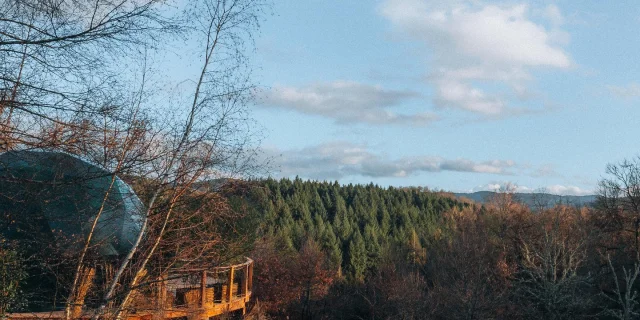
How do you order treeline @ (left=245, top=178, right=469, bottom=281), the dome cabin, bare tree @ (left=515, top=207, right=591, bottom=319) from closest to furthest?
the dome cabin → bare tree @ (left=515, top=207, right=591, bottom=319) → treeline @ (left=245, top=178, right=469, bottom=281)

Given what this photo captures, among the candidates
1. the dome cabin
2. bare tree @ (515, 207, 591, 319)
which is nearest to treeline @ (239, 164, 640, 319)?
bare tree @ (515, 207, 591, 319)

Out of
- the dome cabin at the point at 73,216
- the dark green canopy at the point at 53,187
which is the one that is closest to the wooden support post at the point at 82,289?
the dome cabin at the point at 73,216

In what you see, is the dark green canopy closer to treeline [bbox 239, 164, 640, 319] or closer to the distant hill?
treeline [bbox 239, 164, 640, 319]

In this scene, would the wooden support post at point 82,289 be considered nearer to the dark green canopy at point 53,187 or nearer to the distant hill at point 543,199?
the dark green canopy at point 53,187

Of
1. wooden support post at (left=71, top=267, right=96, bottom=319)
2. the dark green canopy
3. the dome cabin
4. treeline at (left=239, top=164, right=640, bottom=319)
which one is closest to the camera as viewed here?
the dark green canopy

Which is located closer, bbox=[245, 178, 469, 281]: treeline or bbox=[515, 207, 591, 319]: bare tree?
bbox=[515, 207, 591, 319]: bare tree

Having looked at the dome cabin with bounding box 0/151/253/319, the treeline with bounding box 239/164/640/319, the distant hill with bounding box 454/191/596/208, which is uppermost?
the distant hill with bounding box 454/191/596/208

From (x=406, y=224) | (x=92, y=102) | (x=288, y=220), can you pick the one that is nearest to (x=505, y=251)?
(x=288, y=220)

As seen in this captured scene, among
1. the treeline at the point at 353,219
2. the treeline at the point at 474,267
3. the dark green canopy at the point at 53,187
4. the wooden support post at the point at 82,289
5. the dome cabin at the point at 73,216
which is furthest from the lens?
the treeline at the point at 353,219

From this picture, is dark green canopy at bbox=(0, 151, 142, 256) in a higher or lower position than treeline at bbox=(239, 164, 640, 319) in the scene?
higher

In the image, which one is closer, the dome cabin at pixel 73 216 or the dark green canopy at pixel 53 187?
the dark green canopy at pixel 53 187

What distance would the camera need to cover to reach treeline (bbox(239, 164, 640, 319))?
2017 centimetres

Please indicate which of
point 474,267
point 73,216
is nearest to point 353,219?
point 474,267

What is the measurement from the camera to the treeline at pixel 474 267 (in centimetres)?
Result: 2017
